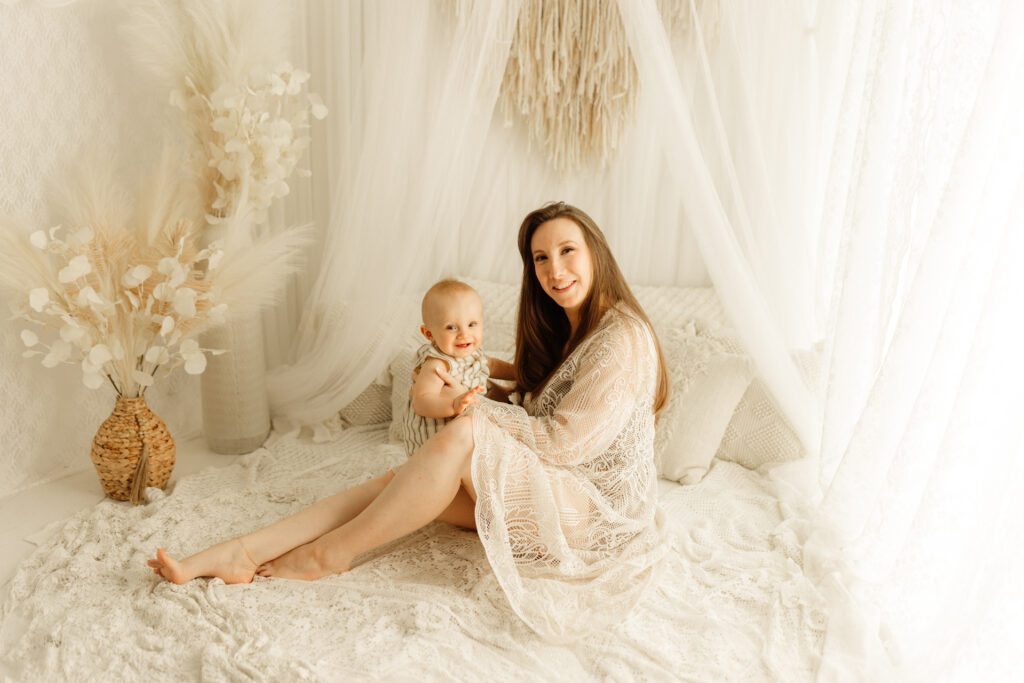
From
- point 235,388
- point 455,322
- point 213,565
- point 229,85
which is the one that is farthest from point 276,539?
point 229,85

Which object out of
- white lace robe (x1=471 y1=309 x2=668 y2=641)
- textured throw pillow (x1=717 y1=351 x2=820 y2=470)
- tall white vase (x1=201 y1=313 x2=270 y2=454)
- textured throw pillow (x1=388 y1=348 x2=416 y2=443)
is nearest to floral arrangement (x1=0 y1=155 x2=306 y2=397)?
tall white vase (x1=201 y1=313 x2=270 y2=454)

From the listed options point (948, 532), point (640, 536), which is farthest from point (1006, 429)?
point (640, 536)

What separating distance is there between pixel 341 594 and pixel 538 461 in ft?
1.66

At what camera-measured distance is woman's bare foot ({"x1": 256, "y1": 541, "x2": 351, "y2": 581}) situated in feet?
6.00

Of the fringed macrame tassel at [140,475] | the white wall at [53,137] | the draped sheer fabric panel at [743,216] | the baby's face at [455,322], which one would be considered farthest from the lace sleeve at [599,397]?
the white wall at [53,137]

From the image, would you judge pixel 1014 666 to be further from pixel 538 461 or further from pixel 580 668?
pixel 538 461

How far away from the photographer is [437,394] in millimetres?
1883

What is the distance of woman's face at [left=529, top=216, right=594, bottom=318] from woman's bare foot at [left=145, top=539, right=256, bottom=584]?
2.93ft

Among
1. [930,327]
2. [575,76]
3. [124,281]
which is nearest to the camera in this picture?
[930,327]

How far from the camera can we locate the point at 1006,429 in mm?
1386

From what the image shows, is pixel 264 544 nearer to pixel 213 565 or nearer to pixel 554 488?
pixel 213 565

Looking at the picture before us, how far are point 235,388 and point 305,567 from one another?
0.92 meters

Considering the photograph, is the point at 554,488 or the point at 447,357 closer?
the point at 554,488

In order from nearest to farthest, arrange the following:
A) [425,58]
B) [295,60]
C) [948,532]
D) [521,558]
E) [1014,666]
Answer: [1014,666] < [948,532] < [521,558] < [425,58] < [295,60]
